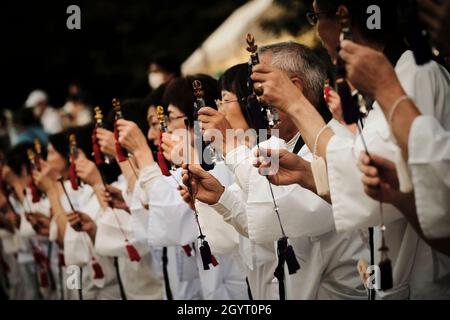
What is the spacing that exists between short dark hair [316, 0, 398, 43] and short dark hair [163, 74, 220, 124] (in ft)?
7.99

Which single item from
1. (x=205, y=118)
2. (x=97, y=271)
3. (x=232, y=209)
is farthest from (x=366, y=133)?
(x=97, y=271)

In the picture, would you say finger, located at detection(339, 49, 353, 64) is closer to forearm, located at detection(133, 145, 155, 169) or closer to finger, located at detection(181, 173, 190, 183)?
finger, located at detection(181, 173, 190, 183)

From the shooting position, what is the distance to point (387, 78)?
3.72 metres

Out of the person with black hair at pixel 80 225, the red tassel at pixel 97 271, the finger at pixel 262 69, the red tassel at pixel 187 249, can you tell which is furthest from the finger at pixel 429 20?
the red tassel at pixel 97 271

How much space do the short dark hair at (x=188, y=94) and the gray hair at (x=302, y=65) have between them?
1279 millimetres

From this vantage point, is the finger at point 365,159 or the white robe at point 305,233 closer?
the finger at point 365,159

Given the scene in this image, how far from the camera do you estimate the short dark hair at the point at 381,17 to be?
4316 millimetres

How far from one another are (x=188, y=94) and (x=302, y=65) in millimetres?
1516

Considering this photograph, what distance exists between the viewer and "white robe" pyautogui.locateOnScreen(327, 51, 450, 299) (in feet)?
13.1

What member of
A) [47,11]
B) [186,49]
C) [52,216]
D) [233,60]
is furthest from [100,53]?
[52,216]

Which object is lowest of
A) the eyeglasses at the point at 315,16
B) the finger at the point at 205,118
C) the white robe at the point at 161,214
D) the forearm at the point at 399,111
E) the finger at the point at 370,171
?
the white robe at the point at 161,214

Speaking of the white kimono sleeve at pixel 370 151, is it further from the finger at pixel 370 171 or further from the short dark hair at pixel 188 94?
the short dark hair at pixel 188 94

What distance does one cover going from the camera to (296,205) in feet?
16.6
